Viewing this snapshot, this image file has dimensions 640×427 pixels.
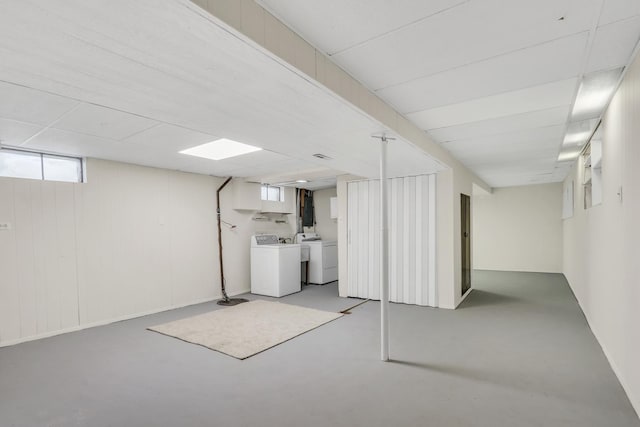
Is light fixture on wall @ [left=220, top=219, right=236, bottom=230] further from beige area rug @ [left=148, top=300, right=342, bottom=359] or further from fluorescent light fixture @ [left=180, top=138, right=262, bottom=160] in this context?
fluorescent light fixture @ [left=180, top=138, right=262, bottom=160]

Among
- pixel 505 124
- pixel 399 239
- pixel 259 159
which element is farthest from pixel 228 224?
pixel 505 124

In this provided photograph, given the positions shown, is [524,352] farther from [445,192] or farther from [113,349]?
[113,349]

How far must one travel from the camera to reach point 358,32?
5.81 ft

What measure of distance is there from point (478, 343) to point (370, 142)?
2.41 m

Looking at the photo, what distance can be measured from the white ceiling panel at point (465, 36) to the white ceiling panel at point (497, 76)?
0.32ft

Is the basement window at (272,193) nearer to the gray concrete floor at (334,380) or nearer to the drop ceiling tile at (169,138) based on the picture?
the drop ceiling tile at (169,138)

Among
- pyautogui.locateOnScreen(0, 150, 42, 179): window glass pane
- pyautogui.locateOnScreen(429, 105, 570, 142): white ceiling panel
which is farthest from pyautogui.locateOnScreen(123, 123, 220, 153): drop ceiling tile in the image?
pyautogui.locateOnScreen(429, 105, 570, 142): white ceiling panel

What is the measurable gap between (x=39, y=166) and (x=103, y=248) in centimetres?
125

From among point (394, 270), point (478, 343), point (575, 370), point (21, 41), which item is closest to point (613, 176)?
point (575, 370)

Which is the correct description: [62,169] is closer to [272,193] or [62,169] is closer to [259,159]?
[259,159]

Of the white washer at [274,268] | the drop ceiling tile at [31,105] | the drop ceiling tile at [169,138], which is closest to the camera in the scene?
the drop ceiling tile at [31,105]

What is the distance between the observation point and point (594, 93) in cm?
258

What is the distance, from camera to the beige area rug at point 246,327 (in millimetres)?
3418

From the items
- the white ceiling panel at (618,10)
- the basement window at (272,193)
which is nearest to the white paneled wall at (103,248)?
the basement window at (272,193)
